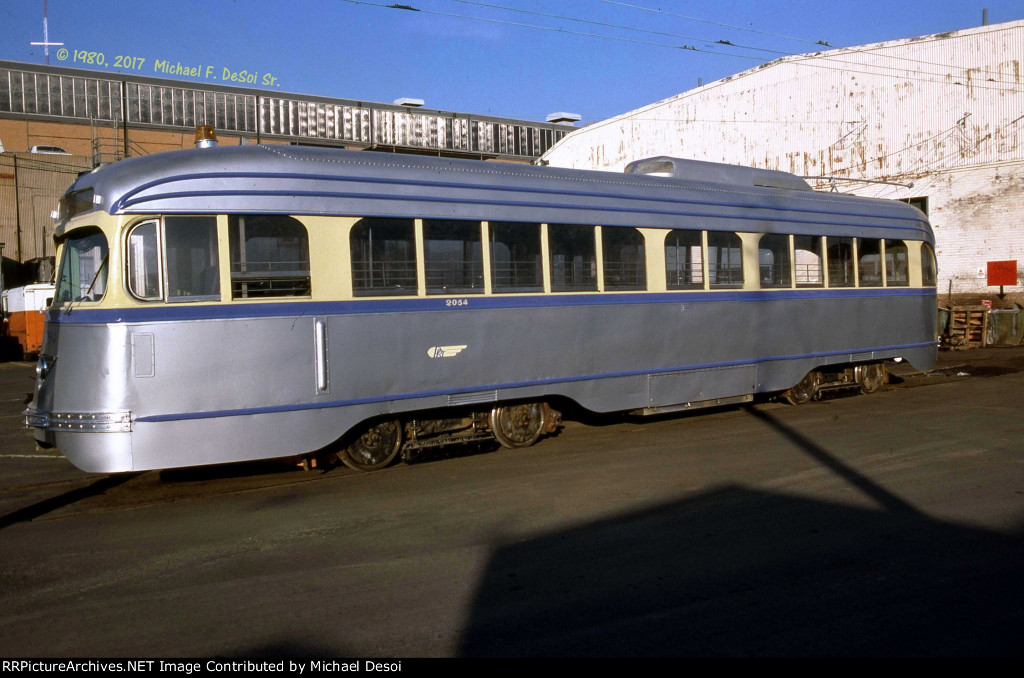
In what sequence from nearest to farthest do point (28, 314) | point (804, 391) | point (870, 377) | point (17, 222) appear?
1. point (804, 391)
2. point (870, 377)
3. point (28, 314)
4. point (17, 222)

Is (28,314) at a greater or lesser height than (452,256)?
greater

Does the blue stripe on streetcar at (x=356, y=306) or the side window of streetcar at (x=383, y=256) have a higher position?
the side window of streetcar at (x=383, y=256)

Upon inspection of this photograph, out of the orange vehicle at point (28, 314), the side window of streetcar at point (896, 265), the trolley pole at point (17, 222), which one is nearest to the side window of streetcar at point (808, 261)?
the side window of streetcar at point (896, 265)

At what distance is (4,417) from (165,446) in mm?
8802

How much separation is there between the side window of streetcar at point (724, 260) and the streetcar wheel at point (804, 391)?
2.38m

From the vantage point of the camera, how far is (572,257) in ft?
29.5

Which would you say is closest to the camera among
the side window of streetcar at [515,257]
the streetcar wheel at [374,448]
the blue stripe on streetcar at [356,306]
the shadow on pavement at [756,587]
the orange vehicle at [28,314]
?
the shadow on pavement at [756,587]

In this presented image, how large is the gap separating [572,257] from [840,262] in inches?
203

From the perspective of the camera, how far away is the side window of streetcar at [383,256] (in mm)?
7578

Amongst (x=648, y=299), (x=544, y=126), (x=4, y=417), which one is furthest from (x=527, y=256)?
(x=544, y=126)

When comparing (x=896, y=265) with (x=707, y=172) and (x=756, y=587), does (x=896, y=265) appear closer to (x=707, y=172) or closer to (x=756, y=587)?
(x=707, y=172)

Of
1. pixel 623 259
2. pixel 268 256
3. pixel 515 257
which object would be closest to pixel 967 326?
pixel 623 259

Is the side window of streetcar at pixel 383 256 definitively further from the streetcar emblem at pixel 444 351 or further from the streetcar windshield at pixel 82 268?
the streetcar windshield at pixel 82 268

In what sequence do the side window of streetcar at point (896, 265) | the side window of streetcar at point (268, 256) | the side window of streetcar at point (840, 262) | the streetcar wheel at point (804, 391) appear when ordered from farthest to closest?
the side window of streetcar at point (896, 265)
the streetcar wheel at point (804, 391)
the side window of streetcar at point (840, 262)
the side window of streetcar at point (268, 256)
